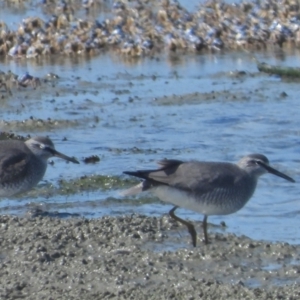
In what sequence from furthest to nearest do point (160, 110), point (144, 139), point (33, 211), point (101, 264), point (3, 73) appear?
point (3, 73)
point (160, 110)
point (144, 139)
point (33, 211)
point (101, 264)

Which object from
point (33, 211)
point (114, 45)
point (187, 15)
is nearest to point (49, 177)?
→ point (33, 211)

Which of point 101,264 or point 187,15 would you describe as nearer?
point 101,264

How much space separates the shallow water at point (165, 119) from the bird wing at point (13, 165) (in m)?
0.42

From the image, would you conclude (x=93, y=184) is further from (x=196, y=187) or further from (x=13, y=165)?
(x=196, y=187)

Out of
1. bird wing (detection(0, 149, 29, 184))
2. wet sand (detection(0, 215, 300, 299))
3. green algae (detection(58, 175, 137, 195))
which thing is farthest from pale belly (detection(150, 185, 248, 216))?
green algae (detection(58, 175, 137, 195))

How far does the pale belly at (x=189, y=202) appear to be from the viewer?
28.9ft

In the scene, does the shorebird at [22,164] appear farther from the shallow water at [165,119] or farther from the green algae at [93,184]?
the green algae at [93,184]

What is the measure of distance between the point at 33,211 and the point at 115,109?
14.7ft

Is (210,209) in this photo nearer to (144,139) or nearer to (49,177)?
(49,177)

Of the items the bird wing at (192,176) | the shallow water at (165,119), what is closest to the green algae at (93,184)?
the shallow water at (165,119)

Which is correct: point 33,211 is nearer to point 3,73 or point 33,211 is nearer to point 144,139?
point 144,139

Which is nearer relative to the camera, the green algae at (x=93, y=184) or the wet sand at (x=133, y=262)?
the wet sand at (x=133, y=262)

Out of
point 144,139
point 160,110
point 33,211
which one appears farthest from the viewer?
point 160,110

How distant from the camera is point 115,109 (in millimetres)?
14195
